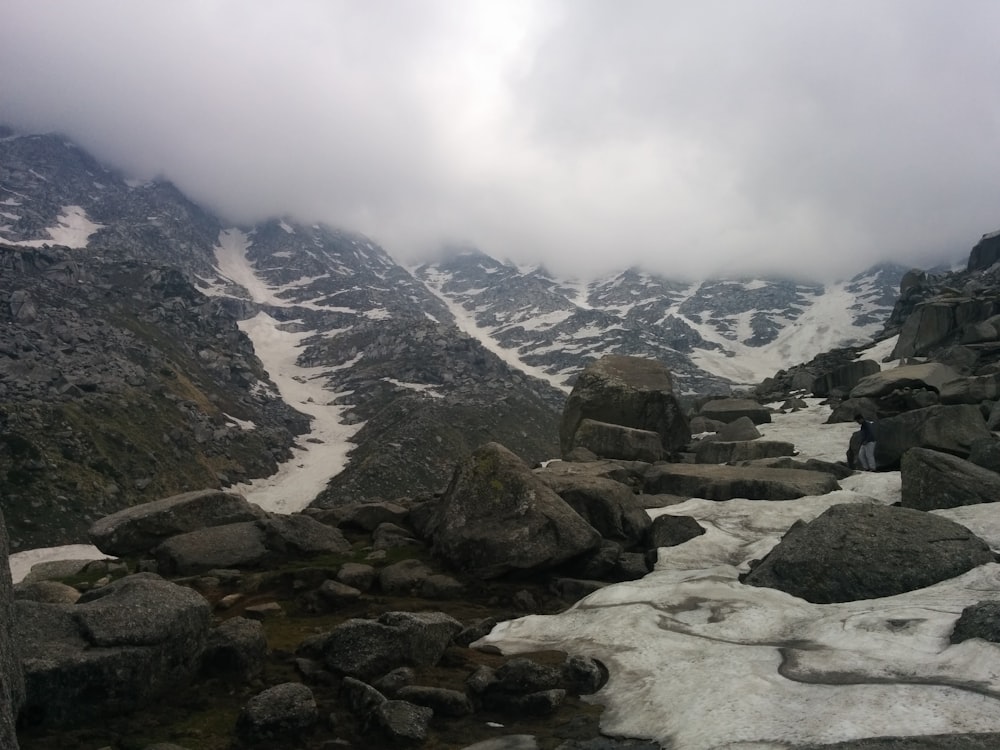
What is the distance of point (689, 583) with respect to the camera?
50.7ft

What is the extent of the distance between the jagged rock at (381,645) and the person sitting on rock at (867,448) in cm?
2245

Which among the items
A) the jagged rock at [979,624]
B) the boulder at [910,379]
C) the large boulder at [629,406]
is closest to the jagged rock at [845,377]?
the boulder at [910,379]

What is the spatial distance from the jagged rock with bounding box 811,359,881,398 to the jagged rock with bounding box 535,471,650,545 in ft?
131

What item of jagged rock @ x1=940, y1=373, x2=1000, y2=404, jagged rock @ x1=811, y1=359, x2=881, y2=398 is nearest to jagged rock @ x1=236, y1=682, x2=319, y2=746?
jagged rock @ x1=940, y1=373, x2=1000, y2=404

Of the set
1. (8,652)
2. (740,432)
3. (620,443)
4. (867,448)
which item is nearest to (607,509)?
(620,443)

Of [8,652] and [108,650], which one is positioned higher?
[8,652]

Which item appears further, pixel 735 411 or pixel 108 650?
pixel 735 411

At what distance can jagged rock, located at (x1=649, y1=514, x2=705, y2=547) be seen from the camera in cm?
1928

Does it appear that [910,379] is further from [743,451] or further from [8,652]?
[8,652]

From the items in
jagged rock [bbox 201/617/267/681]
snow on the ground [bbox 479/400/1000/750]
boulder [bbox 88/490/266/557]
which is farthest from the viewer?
boulder [bbox 88/490/266/557]

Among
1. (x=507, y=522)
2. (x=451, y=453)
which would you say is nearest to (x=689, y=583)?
(x=507, y=522)

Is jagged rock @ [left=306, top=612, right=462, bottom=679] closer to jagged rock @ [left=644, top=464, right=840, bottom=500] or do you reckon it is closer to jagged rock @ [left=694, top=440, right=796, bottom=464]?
jagged rock @ [left=644, top=464, right=840, bottom=500]

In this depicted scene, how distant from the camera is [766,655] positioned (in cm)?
1052

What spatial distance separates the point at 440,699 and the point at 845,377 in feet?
185
